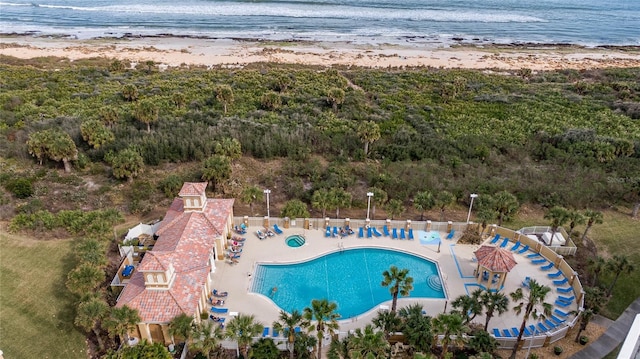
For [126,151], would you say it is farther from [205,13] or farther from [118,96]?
[205,13]

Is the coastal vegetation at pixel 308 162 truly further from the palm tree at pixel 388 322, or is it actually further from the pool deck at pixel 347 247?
the pool deck at pixel 347 247

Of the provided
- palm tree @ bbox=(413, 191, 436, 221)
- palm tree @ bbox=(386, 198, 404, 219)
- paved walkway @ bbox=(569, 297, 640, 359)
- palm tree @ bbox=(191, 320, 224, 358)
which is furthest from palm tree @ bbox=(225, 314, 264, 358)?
palm tree @ bbox=(413, 191, 436, 221)

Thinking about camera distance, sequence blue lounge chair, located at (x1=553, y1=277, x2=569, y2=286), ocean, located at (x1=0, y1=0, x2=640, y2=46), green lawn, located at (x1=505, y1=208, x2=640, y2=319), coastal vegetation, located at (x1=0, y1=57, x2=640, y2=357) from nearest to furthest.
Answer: coastal vegetation, located at (x1=0, y1=57, x2=640, y2=357)
green lawn, located at (x1=505, y1=208, x2=640, y2=319)
blue lounge chair, located at (x1=553, y1=277, x2=569, y2=286)
ocean, located at (x1=0, y1=0, x2=640, y2=46)

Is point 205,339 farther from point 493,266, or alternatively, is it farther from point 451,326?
point 493,266

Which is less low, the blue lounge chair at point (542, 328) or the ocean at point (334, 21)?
the ocean at point (334, 21)

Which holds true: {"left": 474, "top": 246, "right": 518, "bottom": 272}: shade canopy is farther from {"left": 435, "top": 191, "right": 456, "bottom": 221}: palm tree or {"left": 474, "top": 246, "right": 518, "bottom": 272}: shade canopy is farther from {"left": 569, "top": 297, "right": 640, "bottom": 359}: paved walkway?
{"left": 435, "top": 191, "right": 456, "bottom": 221}: palm tree

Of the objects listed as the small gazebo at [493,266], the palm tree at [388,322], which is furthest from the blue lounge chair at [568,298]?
the palm tree at [388,322]

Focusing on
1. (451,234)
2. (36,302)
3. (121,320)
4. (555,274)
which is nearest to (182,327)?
(121,320)
